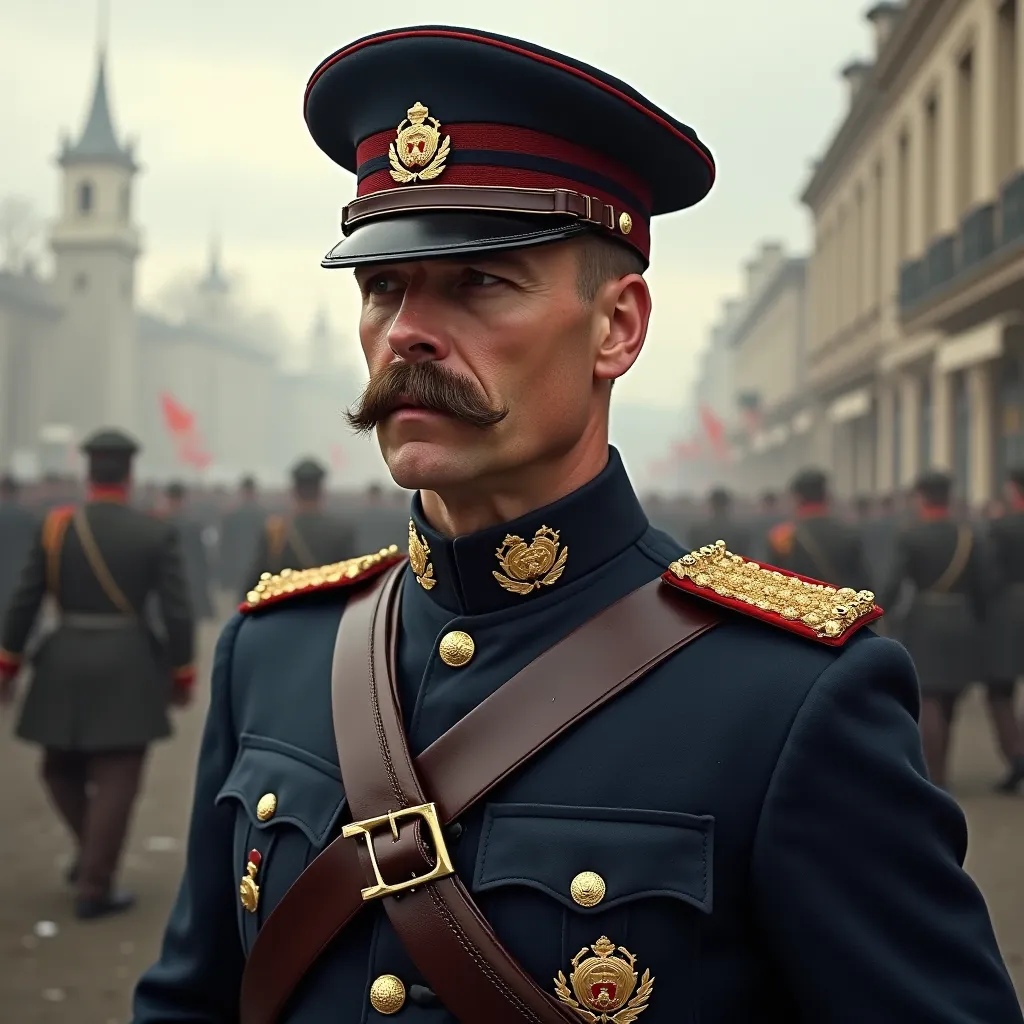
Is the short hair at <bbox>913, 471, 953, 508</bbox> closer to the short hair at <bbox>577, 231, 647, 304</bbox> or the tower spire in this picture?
the short hair at <bbox>577, 231, 647, 304</bbox>

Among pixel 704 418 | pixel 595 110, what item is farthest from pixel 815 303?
pixel 595 110

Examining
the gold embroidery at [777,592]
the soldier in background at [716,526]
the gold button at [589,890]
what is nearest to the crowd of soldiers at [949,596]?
the soldier in background at [716,526]

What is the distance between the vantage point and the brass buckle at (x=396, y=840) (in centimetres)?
180

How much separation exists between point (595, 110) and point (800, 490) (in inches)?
357

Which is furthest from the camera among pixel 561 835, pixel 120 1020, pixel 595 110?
pixel 120 1020

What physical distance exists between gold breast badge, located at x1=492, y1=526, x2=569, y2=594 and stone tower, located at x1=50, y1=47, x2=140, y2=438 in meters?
64.2

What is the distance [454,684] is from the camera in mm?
2025

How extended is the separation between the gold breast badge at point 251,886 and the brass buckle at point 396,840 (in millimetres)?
229

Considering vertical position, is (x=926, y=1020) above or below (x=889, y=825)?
below

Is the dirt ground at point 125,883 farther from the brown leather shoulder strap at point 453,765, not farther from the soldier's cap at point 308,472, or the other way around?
the brown leather shoulder strap at point 453,765

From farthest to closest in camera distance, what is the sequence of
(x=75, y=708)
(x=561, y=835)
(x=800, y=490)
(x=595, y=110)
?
(x=800, y=490) → (x=75, y=708) → (x=595, y=110) → (x=561, y=835)

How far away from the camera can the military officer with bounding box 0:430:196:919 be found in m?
6.73

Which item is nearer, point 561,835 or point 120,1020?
point 561,835

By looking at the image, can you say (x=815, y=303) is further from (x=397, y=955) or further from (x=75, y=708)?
(x=397, y=955)
